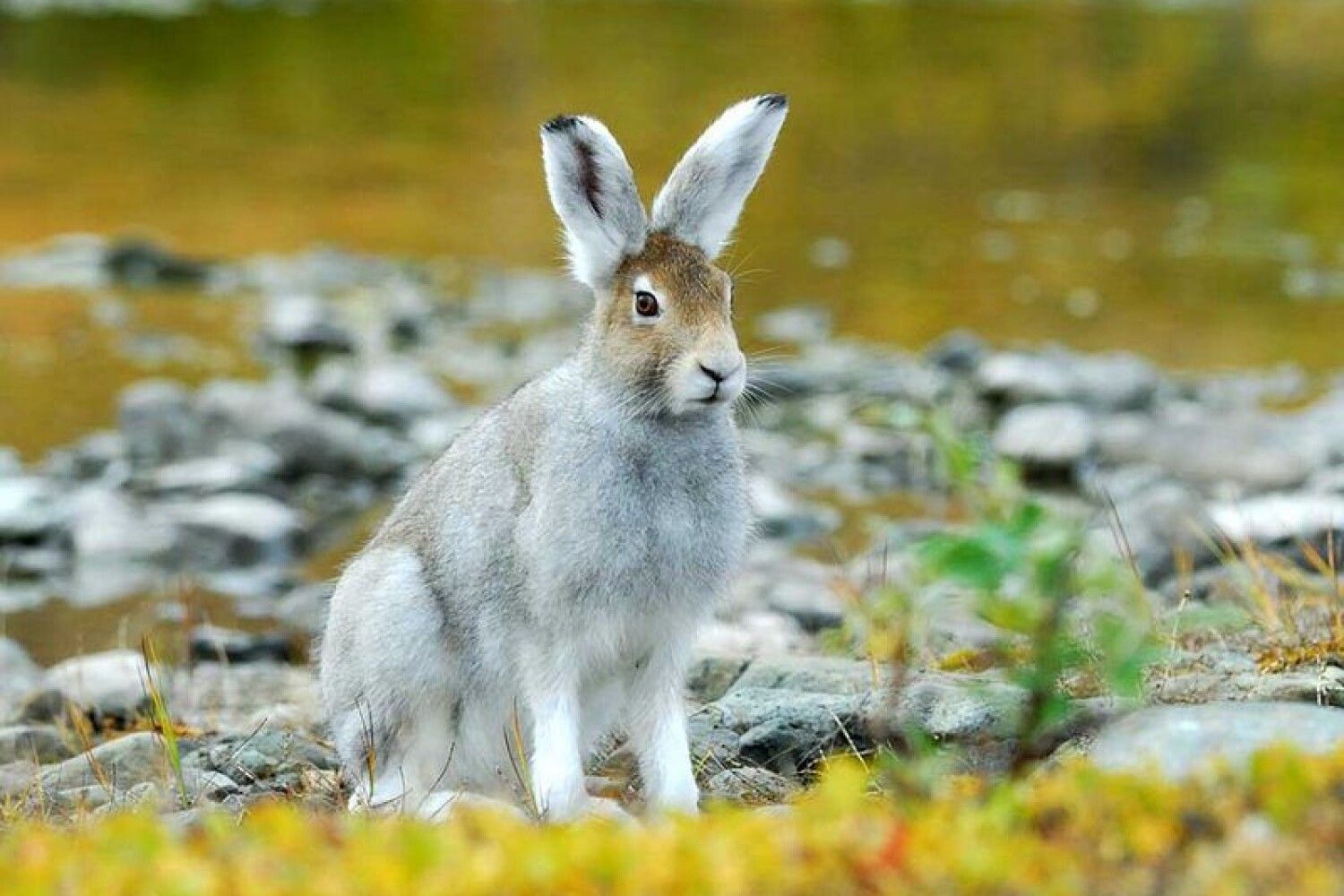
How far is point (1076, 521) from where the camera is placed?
4.27 meters

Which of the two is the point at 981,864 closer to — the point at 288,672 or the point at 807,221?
the point at 288,672

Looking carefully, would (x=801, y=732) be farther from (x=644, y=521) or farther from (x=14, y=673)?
(x=14, y=673)

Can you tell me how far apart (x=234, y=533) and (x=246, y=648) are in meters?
2.18

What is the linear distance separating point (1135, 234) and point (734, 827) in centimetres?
1904

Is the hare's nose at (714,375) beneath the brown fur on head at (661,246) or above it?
beneath

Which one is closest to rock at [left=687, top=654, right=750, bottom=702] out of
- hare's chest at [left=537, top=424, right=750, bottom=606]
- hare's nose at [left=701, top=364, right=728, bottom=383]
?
hare's chest at [left=537, top=424, right=750, bottom=606]

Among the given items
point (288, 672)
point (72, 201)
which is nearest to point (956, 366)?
point (288, 672)

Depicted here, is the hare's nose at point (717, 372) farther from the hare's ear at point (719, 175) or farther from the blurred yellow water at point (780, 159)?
the blurred yellow water at point (780, 159)

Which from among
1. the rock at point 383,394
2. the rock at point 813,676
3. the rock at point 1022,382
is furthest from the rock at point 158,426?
the rock at point 813,676

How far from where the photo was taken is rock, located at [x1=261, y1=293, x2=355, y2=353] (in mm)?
17234

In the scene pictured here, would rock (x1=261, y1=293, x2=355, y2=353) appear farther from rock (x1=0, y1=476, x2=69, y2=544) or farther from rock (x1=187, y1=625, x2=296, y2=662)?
rock (x1=187, y1=625, x2=296, y2=662)

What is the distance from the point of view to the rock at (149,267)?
1920 centimetres

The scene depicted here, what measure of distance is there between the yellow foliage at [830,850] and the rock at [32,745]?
4.00m

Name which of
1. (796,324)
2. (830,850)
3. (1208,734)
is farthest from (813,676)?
(796,324)
